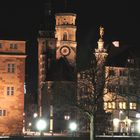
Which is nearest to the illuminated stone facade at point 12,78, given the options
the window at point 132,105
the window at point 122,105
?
the window at point 122,105

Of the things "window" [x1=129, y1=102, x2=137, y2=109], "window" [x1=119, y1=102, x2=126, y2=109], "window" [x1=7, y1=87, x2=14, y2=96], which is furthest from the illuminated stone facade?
"window" [x1=129, y1=102, x2=137, y2=109]

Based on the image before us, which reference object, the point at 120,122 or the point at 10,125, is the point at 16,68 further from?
the point at 120,122

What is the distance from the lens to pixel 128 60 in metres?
198

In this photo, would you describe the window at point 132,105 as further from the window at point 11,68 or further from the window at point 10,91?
the window at point 11,68

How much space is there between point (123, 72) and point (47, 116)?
24.7 metres

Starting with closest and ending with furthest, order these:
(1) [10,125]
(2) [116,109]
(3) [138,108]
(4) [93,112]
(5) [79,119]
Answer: (4) [93,112] → (1) [10,125] → (5) [79,119] → (3) [138,108] → (2) [116,109]

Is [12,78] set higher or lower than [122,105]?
lower

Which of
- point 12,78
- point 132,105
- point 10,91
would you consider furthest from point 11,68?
point 132,105

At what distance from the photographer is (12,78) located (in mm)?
134875

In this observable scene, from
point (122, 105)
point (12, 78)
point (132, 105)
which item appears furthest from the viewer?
point (122, 105)

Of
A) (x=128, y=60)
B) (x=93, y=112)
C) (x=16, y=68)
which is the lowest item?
(x=93, y=112)

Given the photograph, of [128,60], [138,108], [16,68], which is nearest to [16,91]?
[16,68]

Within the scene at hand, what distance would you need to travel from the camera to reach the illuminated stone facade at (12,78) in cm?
13362

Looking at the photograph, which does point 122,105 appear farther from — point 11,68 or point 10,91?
point 11,68
